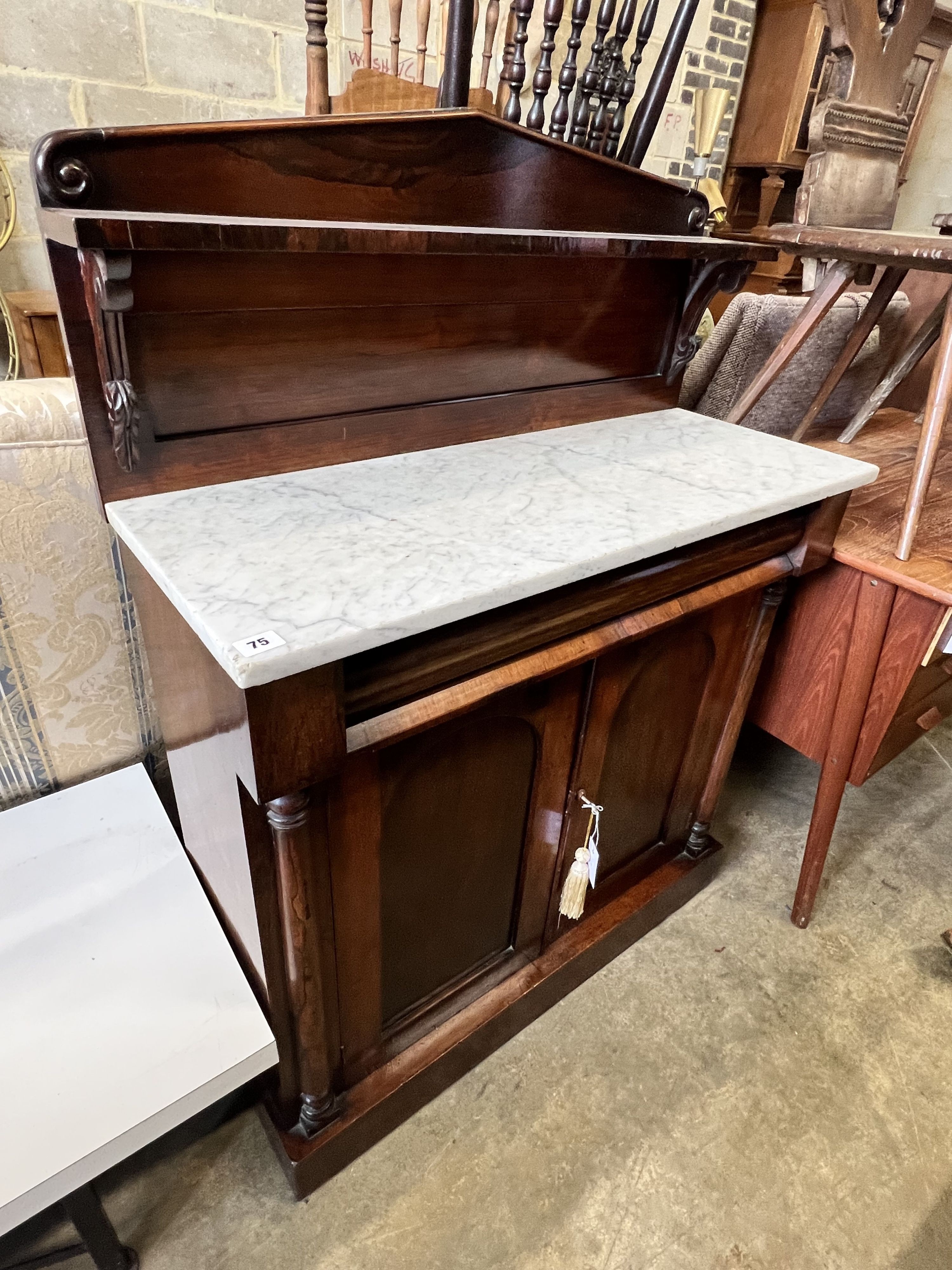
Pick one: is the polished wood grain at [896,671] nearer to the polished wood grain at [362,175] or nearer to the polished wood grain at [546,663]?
the polished wood grain at [546,663]

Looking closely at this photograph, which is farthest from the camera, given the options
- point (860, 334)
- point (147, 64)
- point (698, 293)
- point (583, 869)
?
point (147, 64)

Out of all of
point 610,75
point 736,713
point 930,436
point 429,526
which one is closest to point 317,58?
point 610,75

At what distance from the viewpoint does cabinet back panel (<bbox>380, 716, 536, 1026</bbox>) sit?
0.80m

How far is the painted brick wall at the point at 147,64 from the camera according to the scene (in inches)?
79.4

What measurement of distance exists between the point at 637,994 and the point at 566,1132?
0.87 ft

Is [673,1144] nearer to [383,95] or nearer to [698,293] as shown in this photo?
[698,293]

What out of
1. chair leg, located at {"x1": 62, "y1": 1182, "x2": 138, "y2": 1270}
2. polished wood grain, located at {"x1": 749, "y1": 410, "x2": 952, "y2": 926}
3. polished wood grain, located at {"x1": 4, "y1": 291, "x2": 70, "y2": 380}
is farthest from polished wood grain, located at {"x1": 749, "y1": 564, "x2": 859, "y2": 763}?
polished wood grain, located at {"x1": 4, "y1": 291, "x2": 70, "y2": 380}

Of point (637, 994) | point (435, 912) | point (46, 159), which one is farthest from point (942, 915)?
point (46, 159)

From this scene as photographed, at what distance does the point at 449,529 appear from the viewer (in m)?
0.75

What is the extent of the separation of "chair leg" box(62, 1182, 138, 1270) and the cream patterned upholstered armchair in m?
0.48

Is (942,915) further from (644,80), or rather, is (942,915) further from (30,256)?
(644,80)

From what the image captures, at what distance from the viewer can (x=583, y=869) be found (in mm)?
1024

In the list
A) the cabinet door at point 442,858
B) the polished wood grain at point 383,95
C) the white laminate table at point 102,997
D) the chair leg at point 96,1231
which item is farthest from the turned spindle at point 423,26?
the chair leg at point 96,1231

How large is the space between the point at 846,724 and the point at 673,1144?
27.1 inches
